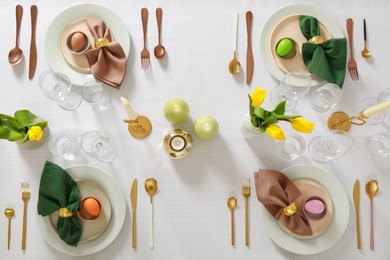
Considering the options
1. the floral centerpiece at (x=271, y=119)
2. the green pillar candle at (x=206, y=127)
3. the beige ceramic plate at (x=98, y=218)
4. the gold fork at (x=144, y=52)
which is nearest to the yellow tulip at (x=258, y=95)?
the floral centerpiece at (x=271, y=119)

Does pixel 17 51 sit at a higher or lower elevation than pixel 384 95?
higher

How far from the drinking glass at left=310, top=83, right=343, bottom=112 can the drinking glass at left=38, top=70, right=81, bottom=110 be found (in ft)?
2.45

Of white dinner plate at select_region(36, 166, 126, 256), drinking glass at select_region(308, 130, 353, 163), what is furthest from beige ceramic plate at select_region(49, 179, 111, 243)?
drinking glass at select_region(308, 130, 353, 163)

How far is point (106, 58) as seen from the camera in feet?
3.65

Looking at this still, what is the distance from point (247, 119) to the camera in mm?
1067

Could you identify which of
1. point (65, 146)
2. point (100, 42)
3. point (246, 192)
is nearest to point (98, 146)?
point (65, 146)

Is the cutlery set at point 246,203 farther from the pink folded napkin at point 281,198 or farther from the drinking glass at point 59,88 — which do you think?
the drinking glass at point 59,88

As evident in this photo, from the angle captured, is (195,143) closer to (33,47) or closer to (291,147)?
(291,147)

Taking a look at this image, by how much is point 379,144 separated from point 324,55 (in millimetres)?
330

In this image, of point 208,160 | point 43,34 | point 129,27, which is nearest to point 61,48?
point 43,34

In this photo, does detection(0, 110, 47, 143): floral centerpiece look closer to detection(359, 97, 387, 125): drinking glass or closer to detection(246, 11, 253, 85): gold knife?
detection(246, 11, 253, 85): gold knife

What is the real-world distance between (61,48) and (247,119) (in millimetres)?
627

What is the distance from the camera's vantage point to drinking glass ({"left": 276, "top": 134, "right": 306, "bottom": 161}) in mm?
1090

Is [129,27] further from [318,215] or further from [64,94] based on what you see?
[318,215]
